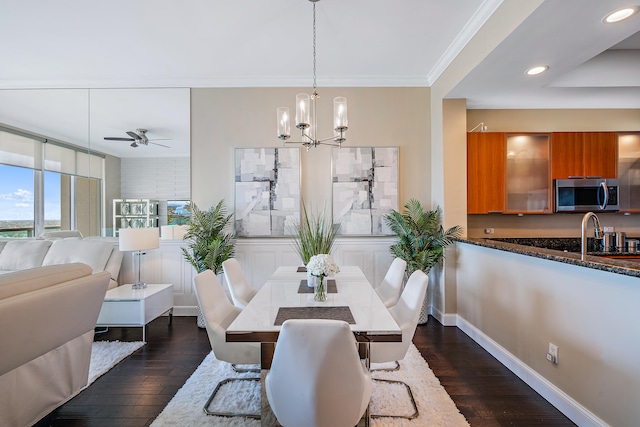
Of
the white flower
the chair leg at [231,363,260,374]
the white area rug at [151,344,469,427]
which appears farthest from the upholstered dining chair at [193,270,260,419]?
the white flower

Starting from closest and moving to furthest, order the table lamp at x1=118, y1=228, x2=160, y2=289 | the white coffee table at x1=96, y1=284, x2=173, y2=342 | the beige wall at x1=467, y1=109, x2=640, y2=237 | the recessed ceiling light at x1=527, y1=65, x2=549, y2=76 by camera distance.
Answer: the recessed ceiling light at x1=527, y1=65, x2=549, y2=76 → the white coffee table at x1=96, y1=284, x2=173, y2=342 → the table lamp at x1=118, y1=228, x2=160, y2=289 → the beige wall at x1=467, y1=109, x2=640, y2=237

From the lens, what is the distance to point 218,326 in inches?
74.4

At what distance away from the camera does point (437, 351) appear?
281 centimetres

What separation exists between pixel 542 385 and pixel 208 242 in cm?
329

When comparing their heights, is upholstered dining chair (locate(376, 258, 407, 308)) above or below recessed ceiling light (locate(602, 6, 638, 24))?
below

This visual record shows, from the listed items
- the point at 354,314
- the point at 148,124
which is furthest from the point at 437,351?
the point at 148,124

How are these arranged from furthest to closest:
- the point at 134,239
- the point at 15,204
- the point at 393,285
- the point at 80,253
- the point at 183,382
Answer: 1. the point at 15,204
2. the point at 80,253
3. the point at 134,239
4. the point at 393,285
5. the point at 183,382

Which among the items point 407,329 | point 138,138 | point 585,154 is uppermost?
point 138,138

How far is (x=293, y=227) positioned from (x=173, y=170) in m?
1.75

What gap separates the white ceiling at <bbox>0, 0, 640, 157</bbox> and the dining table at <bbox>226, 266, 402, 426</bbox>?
2146mm

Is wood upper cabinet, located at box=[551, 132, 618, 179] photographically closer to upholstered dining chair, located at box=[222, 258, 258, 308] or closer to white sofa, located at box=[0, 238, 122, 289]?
upholstered dining chair, located at box=[222, 258, 258, 308]

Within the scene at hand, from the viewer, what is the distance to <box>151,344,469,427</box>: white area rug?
6.02ft

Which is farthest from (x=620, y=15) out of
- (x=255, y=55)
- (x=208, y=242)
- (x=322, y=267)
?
(x=208, y=242)

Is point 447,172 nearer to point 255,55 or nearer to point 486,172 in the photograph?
point 486,172
